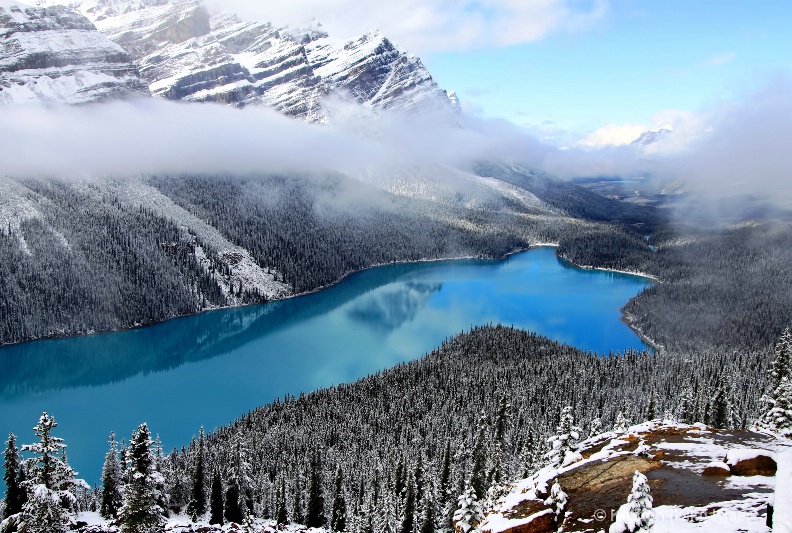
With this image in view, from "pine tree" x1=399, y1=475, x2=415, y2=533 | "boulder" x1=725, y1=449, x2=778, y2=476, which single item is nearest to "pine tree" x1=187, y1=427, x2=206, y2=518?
"pine tree" x1=399, y1=475, x2=415, y2=533

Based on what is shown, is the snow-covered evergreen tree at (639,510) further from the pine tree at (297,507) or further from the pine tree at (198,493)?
the pine tree at (297,507)

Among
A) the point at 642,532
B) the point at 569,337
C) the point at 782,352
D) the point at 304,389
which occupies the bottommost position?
the point at 642,532

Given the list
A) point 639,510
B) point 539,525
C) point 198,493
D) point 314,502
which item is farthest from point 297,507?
point 639,510

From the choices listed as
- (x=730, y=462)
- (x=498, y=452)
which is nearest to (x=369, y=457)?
(x=498, y=452)

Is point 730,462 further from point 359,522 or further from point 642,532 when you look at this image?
point 359,522

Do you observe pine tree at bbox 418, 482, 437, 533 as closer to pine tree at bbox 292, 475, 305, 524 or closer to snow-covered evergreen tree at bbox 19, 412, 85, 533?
pine tree at bbox 292, 475, 305, 524

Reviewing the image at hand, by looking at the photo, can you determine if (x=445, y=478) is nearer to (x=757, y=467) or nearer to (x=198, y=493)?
(x=198, y=493)

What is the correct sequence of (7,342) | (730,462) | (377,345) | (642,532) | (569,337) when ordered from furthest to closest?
1. (569,337)
2. (377,345)
3. (7,342)
4. (730,462)
5. (642,532)
